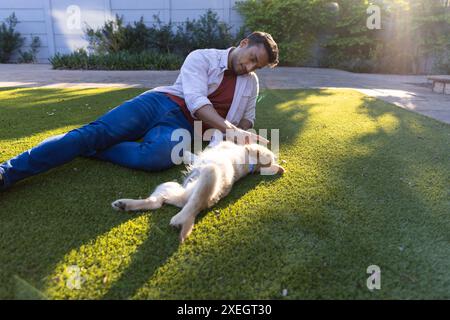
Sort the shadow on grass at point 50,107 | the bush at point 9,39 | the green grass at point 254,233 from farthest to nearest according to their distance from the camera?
1. the bush at point 9,39
2. the shadow on grass at point 50,107
3. the green grass at point 254,233

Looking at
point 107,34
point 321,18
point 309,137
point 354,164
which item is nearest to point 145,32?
point 107,34

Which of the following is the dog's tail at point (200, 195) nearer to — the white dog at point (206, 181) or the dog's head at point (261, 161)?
the white dog at point (206, 181)

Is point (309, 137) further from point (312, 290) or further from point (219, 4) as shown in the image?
point (219, 4)

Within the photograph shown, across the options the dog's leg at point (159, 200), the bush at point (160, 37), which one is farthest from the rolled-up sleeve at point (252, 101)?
the bush at point (160, 37)

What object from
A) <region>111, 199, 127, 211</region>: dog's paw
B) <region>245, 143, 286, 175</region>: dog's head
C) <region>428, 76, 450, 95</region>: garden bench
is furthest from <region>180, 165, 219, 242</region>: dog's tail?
<region>428, 76, 450, 95</region>: garden bench

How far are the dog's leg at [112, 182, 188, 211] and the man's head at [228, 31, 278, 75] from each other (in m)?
1.03

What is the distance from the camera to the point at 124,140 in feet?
7.56

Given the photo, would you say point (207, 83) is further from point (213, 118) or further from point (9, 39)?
point (9, 39)

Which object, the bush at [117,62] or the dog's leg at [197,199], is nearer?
the dog's leg at [197,199]

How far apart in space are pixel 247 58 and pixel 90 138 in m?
1.15

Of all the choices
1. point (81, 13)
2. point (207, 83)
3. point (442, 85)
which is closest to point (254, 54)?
point (207, 83)

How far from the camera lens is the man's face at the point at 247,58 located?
2283mm

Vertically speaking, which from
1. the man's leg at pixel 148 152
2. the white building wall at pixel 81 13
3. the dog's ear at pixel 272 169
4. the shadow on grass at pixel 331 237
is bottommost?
the shadow on grass at pixel 331 237

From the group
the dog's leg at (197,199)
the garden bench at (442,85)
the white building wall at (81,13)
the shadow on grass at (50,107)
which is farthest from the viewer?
the white building wall at (81,13)
